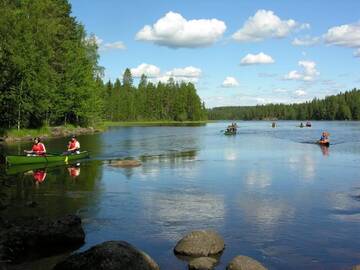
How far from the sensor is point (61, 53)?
75375mm

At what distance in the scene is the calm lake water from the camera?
15.2 meters

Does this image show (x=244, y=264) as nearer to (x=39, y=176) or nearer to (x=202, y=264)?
(x=202, y=264)

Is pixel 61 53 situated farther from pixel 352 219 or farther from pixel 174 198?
pixel 352 219

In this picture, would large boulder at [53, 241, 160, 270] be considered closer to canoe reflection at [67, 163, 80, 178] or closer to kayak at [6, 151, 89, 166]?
canoe reflection at [67, 163, 80, 178]

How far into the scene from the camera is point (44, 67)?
207 ft

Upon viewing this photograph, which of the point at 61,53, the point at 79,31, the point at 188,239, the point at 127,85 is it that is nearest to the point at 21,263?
the point at 188,239

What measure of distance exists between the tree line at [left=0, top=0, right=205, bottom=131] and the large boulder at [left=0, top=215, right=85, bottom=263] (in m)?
21.1

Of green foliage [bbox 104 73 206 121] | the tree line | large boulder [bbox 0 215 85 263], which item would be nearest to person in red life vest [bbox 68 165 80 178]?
the tree line

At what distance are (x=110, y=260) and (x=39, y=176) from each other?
20391 millimetres

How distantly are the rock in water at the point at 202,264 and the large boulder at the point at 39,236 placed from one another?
4086mm

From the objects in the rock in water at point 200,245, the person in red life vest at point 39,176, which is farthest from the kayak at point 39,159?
the rock in water at point 200,245

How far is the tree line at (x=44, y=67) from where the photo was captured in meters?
56.1

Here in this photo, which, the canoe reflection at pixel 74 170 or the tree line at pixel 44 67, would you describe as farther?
the tree line at pixel 44 67

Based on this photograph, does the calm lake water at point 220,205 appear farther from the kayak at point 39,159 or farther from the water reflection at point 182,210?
the kayak at point 39,159
